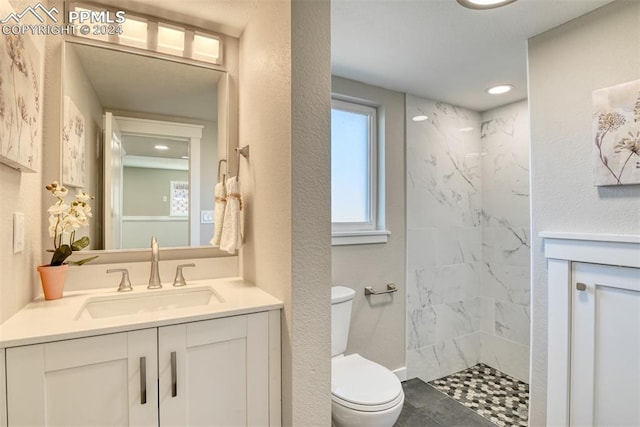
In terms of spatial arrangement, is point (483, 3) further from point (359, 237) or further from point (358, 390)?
point (358, 390)

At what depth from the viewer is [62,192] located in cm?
124

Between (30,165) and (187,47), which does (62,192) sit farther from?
(187,47)

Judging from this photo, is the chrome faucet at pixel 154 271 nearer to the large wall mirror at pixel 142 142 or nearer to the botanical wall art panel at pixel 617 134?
the large wall mirror at pixel 142 142

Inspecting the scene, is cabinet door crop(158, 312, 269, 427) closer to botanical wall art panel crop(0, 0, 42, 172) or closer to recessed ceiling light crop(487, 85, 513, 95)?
botanical wall art panel crop(0, 0, 42, 172)

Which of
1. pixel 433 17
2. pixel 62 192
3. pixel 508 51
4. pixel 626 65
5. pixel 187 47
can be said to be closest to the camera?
pixel 62 192

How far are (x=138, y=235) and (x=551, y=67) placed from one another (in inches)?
89.3

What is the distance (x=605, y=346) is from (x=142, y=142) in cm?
240

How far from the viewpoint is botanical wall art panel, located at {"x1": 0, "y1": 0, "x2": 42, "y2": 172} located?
92 centimetres

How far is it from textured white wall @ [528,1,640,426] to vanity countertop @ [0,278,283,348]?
1.44m

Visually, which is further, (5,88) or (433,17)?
(433,17)

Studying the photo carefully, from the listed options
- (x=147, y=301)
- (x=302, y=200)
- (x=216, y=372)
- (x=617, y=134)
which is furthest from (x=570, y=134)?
(x=147, y=301)

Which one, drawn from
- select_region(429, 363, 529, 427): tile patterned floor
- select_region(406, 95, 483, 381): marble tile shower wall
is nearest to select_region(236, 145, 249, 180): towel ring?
select_region(406, 95, 483, 381): marble tile shower wall

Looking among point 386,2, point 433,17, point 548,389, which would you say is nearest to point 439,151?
point 433,17

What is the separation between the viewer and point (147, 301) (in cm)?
139
